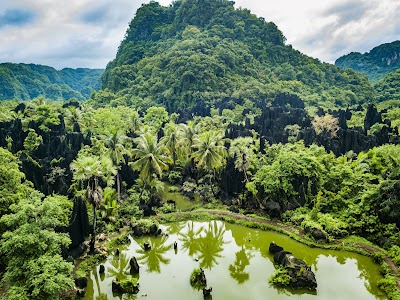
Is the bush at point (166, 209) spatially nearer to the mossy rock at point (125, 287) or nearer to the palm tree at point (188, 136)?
the palm tree at point (188, 136)

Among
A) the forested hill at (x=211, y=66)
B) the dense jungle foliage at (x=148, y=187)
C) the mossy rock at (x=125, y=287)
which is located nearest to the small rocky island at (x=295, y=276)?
the dense jungle foliage at (x=148, y=187)

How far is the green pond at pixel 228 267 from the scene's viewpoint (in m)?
19.2

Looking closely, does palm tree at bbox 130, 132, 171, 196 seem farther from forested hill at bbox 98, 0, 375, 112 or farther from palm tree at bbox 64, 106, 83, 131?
forested hill at bbox 98, 0, 375, 112

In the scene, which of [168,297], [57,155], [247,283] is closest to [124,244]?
[168,297]

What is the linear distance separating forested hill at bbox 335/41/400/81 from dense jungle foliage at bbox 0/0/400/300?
68436 mm

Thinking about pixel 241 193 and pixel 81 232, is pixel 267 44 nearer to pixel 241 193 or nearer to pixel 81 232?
pixel 241 193

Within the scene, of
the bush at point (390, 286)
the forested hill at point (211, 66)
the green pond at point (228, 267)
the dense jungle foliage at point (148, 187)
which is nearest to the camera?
the dense jungle foliage at point (148, 187)

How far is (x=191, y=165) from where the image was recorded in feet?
140

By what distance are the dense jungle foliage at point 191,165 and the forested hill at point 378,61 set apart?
6844cm

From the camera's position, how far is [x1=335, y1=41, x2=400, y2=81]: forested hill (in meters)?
146

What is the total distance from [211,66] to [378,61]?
4287 inches

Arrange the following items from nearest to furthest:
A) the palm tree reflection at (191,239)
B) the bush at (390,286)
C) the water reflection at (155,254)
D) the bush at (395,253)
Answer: the bush at (390,286) → the bush at (395,253) → the water reflection at (155,254) → the palm tree reflection at (191,239)

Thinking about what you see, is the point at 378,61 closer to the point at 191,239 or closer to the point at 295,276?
the point at 191,239

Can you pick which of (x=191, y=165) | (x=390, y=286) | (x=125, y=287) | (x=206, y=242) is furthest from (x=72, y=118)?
(x=390, y=286)
